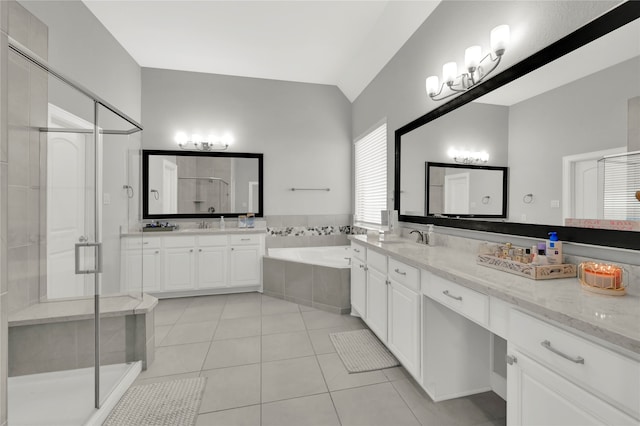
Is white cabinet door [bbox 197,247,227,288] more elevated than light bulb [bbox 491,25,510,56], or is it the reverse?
light bulb [bbox 491,25,510,56]

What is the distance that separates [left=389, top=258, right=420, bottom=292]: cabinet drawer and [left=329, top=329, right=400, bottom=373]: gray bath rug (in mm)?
653

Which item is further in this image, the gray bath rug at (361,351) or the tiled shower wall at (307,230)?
the tiled shower wall at (307,230)

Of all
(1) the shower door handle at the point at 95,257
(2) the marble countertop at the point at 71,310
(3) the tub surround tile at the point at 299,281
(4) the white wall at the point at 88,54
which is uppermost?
(4) the white wall at the point at 88,54

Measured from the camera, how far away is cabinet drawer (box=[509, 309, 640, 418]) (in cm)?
70

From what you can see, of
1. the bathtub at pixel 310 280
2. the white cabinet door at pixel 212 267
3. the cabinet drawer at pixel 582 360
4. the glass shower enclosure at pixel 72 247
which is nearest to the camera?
the cabinet drawer at pixel 582 360

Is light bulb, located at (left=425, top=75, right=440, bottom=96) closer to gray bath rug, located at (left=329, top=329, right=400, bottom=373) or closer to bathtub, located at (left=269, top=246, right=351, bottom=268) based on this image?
gray bath rug, located at (left=329, top=329, right=400, bottom=373)

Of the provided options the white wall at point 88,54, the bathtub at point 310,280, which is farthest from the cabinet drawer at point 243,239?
the white wall at point 88,54

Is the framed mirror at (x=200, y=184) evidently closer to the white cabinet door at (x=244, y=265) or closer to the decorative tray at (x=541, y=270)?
the white cabinet door at (x=244, y=265)

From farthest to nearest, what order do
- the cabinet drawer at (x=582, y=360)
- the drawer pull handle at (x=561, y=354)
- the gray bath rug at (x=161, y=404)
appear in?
the gray bath rug at (x=161, y=404) < the drawer pull handle at (x=561, y=354) < the cabinet drawer at (x=582, y=360)

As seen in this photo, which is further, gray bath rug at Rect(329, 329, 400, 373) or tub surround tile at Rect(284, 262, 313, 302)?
tub surround tile at Rect(284, 262, 313, 302)

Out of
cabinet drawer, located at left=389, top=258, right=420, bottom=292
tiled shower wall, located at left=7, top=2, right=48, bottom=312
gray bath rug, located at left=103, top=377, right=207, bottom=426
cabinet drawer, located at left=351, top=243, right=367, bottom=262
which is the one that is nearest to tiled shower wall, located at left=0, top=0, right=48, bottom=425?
tiled shower wall, located at left=7, top=2, right=48, bottom=312

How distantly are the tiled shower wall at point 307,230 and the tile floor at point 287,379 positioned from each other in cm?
153

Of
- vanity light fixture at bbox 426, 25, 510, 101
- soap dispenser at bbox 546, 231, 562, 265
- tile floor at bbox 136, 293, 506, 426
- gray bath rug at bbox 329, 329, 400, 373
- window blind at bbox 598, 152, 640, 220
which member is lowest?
tile floor at bbox 136, 293, 506, 426

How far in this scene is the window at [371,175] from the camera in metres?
3.50
